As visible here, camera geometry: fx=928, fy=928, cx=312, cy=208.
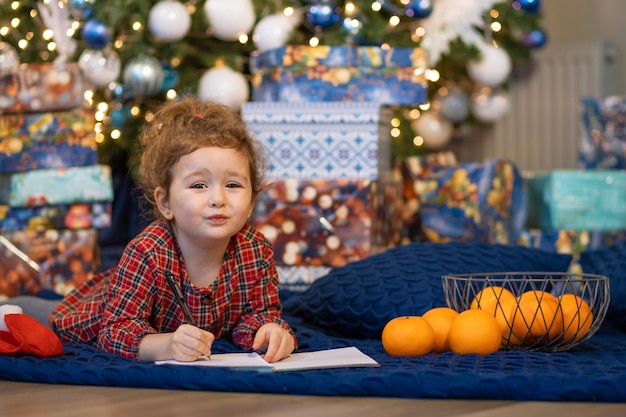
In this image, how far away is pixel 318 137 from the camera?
7.30 ft

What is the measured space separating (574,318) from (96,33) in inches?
60.0

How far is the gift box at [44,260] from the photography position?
2207 millimetres

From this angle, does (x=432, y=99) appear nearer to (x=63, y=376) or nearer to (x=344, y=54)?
(x=344, y=54)

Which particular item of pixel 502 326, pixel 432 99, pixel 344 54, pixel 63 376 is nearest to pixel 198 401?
pixel 63 376

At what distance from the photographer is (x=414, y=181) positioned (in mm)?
2648

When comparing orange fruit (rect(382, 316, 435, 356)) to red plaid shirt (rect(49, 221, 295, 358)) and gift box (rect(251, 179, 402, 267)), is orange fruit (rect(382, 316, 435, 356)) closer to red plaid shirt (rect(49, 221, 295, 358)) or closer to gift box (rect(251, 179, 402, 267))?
red plaid shirt (rect(49, 221, 295, 358))

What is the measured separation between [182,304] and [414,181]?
1.42 meters

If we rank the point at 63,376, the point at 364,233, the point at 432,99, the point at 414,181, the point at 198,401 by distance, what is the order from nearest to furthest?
the point at 198,401 < the point at 63,376 < the point at 364,233 < the point at 414,181 < the point at 432,99

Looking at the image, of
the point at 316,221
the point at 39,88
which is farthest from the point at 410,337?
the point at 39,88

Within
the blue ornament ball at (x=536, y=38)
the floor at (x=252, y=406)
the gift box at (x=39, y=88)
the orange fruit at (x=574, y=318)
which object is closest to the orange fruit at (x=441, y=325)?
the orange fruit at (x=574, y=318)

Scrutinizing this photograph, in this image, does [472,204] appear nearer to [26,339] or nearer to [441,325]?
[441,325]

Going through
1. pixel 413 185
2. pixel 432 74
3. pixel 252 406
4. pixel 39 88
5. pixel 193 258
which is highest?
pixel 432 74

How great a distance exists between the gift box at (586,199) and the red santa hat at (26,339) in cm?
171

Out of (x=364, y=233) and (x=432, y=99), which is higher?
(x=432, y=99)
